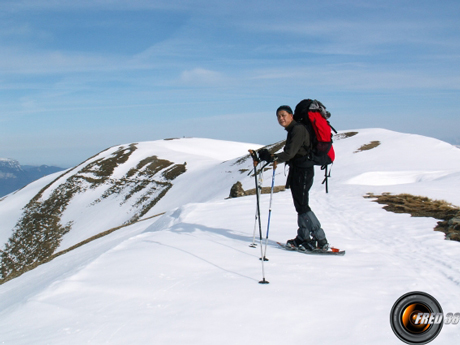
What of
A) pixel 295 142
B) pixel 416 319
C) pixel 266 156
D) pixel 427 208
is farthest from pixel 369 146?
pixel 416 319

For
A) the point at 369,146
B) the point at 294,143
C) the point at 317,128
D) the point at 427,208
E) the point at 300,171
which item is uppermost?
the point at 369,146

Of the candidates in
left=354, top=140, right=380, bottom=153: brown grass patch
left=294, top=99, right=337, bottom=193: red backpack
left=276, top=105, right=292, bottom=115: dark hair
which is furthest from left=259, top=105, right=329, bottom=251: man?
left=354, top=140, right=380, bottom=153: brown grass patch

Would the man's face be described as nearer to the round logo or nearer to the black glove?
the black glove

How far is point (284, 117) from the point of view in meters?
7.38

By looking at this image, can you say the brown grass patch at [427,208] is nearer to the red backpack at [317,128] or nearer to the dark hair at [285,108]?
the red backpack at [317,128]

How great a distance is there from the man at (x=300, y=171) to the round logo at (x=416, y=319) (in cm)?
298

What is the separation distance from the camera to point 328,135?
734 cm

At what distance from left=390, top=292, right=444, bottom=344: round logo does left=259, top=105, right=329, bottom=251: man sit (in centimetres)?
298

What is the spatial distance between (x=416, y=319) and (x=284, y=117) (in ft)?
15.1

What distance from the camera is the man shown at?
7.23 meters

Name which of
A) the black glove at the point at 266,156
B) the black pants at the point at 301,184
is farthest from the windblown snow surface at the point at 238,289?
the black glove at the point at 266,156

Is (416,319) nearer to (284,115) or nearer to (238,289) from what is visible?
(238,289)

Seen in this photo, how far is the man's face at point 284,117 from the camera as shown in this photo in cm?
736

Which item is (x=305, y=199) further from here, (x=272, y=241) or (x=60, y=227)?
(x=60, y=227)
